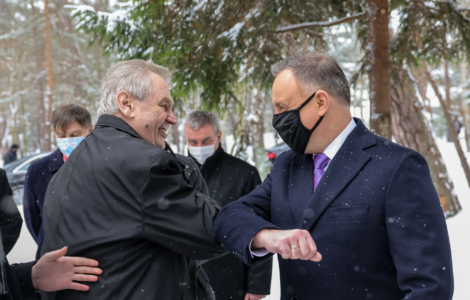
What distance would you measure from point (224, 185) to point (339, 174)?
86.7 inches

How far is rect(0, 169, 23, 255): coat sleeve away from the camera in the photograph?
2861mm

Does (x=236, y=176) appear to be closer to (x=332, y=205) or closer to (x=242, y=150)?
(x=332, y=205)

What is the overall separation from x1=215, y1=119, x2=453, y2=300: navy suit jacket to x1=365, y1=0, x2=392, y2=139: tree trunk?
3.69 meters

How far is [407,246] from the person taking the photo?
160cm

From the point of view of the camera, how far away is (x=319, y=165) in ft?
6.72

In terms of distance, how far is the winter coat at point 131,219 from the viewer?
1.84 m

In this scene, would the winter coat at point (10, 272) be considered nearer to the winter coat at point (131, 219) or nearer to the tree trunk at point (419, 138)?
the winter coat at point (131, 219)

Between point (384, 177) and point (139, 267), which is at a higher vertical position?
point (384, 177)

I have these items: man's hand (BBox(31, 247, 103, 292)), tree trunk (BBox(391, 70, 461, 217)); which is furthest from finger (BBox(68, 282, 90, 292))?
tree trunk (BBox(391, 70, 461, 217))

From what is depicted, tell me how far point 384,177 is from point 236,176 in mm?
2343

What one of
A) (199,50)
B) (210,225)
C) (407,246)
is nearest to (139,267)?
(210,225)

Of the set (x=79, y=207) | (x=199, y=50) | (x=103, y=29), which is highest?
(x=103, y=29)

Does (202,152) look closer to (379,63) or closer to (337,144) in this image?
(337,144)

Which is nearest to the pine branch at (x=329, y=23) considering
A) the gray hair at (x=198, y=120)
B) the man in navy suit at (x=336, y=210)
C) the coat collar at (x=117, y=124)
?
the gray hair at (x=198, y=120)
